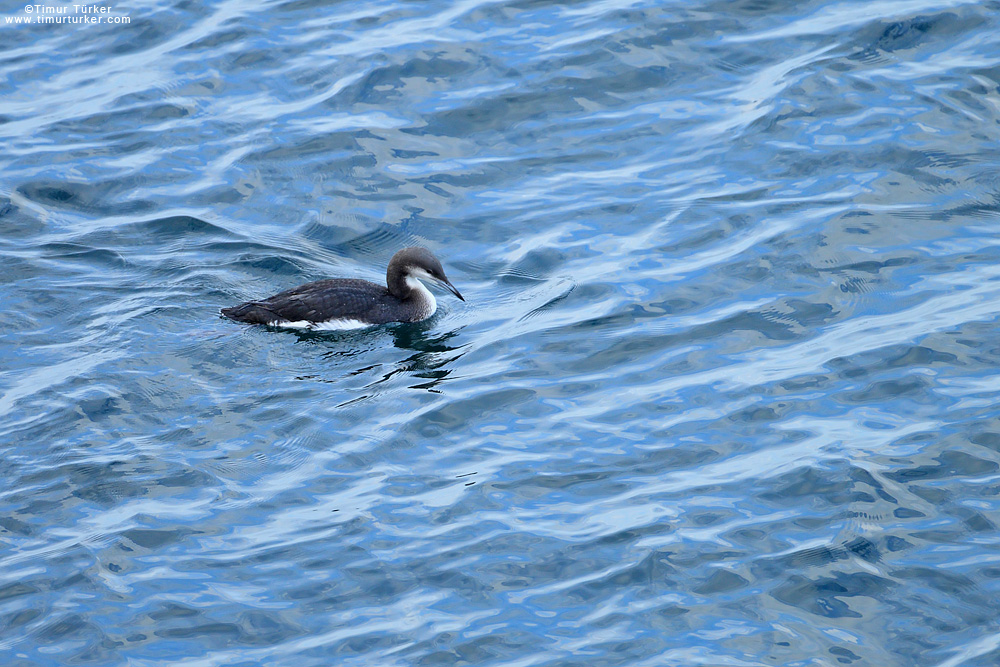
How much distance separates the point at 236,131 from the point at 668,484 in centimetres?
795

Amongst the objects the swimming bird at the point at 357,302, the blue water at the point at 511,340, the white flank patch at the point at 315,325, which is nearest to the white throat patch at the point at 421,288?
the swimming bird at the point at 357,302

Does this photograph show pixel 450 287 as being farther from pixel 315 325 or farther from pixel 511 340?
pixel 315 325

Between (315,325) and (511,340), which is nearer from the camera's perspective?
(511,340)

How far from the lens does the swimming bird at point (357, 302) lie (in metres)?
10.7

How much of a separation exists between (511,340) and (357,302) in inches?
65.4

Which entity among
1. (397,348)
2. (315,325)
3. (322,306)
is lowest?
(397,348)

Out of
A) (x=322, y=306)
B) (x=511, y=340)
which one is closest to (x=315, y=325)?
(x=322, y=306)

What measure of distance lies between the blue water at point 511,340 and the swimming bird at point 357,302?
0.22 m

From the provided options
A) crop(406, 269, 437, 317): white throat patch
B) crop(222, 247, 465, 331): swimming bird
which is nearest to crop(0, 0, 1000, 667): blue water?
crop(222, 247, 465, 331): swimming bird

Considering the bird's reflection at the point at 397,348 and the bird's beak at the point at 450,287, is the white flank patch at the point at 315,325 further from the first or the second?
the bird's beak at the point at 450,287

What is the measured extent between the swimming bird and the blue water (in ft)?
0.72

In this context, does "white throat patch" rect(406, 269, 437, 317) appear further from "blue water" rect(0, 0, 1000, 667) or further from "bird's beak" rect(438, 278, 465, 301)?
"blue water" rect(0, 0, 1000, 667)

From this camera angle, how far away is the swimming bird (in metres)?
10.7

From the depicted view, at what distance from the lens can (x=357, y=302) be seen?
35.9 feet
